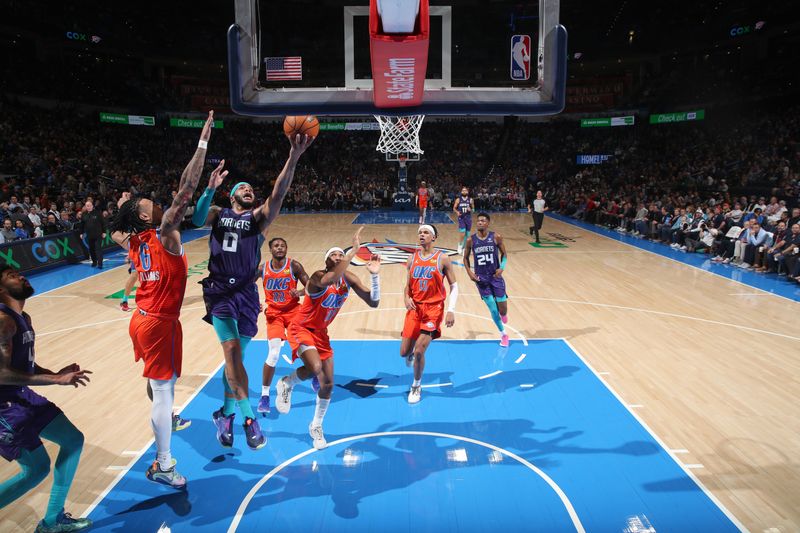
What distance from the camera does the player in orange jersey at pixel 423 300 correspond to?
6.16 metres

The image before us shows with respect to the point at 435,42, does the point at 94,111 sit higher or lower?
higher

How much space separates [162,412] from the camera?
4.10m

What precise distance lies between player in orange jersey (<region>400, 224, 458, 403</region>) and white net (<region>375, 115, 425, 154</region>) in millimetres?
10621

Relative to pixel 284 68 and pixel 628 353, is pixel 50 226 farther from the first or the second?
pixel 628 353

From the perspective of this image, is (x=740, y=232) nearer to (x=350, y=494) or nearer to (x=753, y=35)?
(x=350, y=494)

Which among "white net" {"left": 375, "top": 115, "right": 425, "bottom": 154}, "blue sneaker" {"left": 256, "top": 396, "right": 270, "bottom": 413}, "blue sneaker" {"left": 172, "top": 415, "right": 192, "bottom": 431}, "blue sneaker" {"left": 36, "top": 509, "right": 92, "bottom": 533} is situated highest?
"white net" {"left": 375, "top": 115, "right": 425, "bottom": 154}

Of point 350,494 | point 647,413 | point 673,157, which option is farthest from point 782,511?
point 673,157

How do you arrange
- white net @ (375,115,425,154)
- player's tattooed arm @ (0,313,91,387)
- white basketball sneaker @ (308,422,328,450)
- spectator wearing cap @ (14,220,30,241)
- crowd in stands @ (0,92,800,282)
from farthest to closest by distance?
1. white net @ (375,115,425,154)
2. crowd in stands @ (0,92,800,282)
3. spectator wearing cap @ (14,220,30,241)
4. white basketball sneaker @ (308,422,328,450)
5. player's tattooed arm @ (0,313,91,387)

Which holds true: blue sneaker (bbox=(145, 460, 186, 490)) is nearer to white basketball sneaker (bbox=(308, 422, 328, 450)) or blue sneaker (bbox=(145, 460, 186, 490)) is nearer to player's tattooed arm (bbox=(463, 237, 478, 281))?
white basketball sneaker (bbox=(308, 422, 328, 450))

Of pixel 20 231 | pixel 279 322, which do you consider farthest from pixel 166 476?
pixel 20 231

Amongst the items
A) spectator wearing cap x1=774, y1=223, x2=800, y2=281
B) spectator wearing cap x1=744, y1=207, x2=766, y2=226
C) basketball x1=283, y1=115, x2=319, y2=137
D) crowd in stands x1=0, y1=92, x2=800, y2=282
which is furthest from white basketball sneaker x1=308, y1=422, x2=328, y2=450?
spectator wearing cap x1=744, y1=207, x2=766, y2=226

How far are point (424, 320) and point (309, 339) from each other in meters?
1.56

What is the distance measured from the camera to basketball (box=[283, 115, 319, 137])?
4.29 metres

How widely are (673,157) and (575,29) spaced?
8.89 m
